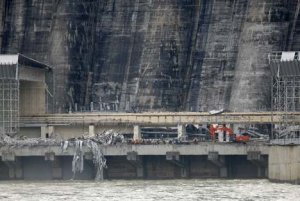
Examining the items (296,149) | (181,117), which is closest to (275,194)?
(296,149)

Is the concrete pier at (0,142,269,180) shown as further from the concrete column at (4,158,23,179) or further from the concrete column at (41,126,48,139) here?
the concrete column at (41,126,48,139)

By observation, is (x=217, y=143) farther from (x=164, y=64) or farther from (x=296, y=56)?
(x=164, y=64)

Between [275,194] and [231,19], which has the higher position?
[231,19]

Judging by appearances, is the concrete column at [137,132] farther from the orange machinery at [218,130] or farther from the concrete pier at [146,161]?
the concrete pier at [146,161]

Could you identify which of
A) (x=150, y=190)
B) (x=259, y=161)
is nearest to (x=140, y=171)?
(x=259, y=161)

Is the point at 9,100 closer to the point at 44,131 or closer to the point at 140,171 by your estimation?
Answer: the point at 44,131

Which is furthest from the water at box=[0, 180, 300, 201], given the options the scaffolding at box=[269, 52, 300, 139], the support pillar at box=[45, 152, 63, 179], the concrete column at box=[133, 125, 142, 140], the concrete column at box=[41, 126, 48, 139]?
the concrete column at box=[41, 126, 48, 139]
